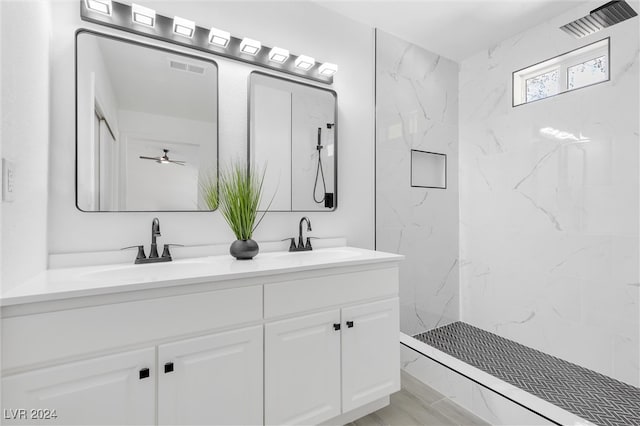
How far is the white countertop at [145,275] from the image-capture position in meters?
0.96

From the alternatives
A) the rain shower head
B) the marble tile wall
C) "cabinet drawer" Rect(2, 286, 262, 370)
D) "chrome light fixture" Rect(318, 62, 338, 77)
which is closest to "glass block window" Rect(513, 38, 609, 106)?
the rain shower head

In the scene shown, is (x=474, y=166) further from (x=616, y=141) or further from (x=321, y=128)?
(x=321, y=128)

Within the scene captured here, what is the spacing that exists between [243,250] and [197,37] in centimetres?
122

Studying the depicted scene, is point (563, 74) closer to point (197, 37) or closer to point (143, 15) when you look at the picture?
point (197, 37)

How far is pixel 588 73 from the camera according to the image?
86.1 inches

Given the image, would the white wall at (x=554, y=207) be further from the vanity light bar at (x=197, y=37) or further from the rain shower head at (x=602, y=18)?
the vanity light bar at (x=197, y=37)

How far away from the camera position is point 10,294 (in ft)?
3.02

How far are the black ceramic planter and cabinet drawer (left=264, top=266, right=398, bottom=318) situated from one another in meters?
0.34

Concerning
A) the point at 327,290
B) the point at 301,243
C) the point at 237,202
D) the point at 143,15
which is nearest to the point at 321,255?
the point at 301,243

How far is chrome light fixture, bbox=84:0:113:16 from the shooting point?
1454 mm

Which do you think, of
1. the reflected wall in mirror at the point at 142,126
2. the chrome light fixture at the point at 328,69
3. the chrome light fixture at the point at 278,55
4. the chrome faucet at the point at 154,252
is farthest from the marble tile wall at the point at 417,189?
the chrome faucet at the point at 154,252

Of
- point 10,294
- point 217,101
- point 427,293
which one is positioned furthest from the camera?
point 427,293

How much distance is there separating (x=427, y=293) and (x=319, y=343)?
5.18ft

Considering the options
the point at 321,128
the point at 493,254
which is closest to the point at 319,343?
the point at 321,128
